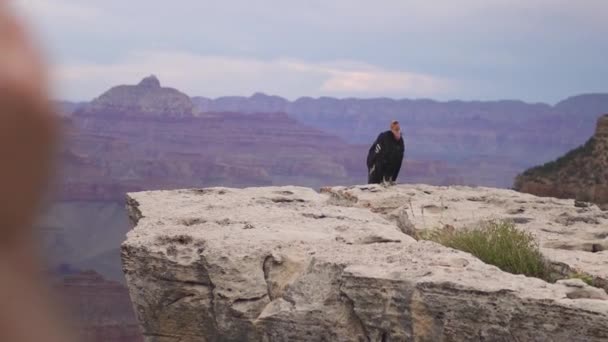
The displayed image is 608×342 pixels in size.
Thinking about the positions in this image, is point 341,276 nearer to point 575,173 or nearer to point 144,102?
point 575,173

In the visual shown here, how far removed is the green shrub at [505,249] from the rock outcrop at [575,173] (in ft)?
57.0

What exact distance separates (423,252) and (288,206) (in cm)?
324

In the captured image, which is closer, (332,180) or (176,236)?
(176,236)

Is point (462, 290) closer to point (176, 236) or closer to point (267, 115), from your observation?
point (176, 236)

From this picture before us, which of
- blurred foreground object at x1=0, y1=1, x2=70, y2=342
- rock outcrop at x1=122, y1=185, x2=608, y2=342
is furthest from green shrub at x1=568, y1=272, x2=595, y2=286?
blurred foreground object at x1=0, y1=1, x2=70, y2=342

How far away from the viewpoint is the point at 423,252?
24.2ft

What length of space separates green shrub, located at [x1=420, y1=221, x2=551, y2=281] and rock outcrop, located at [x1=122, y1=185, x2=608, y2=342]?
0.70 feet

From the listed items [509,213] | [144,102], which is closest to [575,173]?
[509,213]

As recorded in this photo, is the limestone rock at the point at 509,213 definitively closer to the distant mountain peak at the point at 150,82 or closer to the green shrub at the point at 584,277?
the green shrub at the point at 584,277

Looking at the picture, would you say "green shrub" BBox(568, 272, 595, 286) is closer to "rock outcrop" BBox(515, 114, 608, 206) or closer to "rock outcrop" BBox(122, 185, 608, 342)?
"rock outcrop" BBox(122, 185, 608, 342)

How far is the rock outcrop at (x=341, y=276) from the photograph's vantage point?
6191 millimetres

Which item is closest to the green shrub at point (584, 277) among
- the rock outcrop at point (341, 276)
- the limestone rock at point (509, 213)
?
the limestone rock at point (509, 213)

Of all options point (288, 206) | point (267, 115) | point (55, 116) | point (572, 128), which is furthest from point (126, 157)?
point (55, 116)

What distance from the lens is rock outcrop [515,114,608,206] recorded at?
26281 mm
